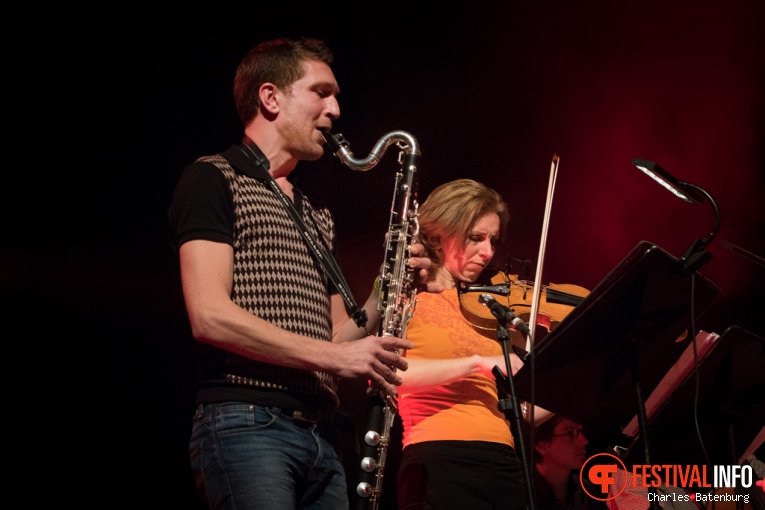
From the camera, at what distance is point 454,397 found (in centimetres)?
287

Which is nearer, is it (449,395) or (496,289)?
(449,395)

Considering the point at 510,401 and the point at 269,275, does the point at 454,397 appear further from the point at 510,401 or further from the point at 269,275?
the point at 269,275

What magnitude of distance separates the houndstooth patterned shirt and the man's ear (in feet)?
1.05

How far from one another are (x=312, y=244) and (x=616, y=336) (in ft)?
3.35

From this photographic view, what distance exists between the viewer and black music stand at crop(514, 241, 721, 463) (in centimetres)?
217

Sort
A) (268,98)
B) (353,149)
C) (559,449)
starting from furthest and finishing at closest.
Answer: (353,149) → (559,449) → (268,98)

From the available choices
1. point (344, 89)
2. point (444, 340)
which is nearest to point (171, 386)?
point (444, 340)

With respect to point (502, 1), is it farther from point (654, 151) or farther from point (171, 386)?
point (171, 386)

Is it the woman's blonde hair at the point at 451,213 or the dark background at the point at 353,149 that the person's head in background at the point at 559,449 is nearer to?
the dark background at the point at 353,149

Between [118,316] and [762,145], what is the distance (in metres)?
4.11

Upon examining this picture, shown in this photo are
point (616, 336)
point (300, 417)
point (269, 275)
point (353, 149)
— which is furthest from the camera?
point (353, 149)

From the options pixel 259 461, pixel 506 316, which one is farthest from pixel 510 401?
pixel 259 461

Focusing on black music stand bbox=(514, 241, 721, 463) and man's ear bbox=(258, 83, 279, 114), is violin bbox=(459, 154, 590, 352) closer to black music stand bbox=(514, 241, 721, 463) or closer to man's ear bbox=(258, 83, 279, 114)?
black music stand bbox=(514, 241, 721, 463)

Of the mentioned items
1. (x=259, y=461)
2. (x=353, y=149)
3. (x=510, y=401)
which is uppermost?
(x=353, y=149)
